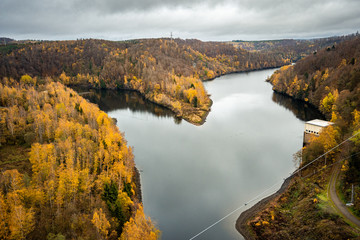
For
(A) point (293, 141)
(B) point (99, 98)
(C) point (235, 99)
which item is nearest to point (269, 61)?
(C) point (235, 99)

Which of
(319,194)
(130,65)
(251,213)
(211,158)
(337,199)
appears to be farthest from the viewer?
(130,65)

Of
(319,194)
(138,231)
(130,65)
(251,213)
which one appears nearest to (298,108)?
(319,194)

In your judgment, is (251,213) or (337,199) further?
(251,213)

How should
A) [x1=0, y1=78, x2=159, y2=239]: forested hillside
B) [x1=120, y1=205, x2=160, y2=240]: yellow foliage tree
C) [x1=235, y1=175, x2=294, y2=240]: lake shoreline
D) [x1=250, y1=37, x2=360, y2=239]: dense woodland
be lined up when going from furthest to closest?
[x1=235, y1=175, x2=294, y2=240]: lake shoreline, [x1=250, y1=37, x2=360, y2=239]: dense woodland, [x1=0, y1=78, x2=159, y2=239]: forested hillside, [x1=120, y1=205, x2=160, y2=240]: yellow foliage tree

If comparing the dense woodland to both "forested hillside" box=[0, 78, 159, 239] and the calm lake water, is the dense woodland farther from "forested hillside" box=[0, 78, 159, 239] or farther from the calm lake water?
"forested hillside" box=[0, 78, 159, 239]

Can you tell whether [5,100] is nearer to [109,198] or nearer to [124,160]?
[124,160]

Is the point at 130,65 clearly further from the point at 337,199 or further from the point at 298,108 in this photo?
the point at 337,199

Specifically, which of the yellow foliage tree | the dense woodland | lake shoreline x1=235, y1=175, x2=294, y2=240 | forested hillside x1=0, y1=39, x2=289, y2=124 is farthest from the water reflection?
the yellow foliage tree

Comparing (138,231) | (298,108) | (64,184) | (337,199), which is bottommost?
(138,231)
